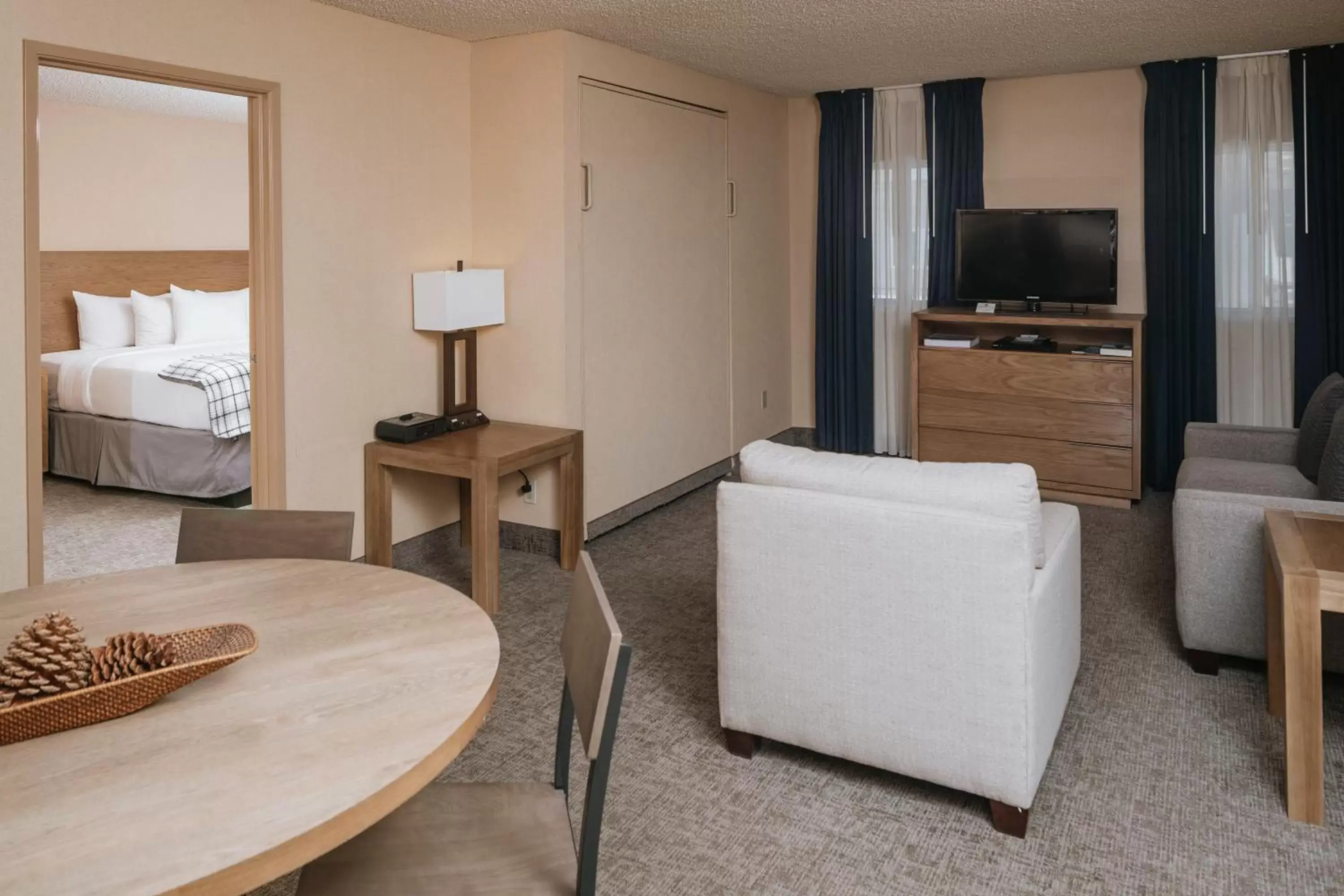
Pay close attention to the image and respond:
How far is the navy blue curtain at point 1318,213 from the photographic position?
5.32m

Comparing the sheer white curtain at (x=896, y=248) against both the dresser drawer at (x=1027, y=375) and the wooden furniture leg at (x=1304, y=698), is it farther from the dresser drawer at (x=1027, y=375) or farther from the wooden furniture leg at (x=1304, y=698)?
the wooden furniture leg at (x=1304, y=698)

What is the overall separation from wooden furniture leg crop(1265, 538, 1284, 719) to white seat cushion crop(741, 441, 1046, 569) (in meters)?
0.74

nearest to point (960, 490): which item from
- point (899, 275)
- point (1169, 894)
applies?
→ point (1169, 894)

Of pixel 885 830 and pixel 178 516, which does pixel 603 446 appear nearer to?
pixel 178 516

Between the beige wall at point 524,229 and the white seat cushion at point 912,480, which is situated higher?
the beige wall at point 524,229

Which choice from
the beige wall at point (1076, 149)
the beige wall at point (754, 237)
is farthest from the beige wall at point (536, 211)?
the beige wall at point (1076, 149)

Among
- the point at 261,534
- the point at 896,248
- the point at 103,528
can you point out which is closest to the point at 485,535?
the point at 261,534

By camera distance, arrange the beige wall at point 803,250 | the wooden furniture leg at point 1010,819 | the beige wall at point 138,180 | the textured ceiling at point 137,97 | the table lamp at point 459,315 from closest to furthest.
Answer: the wooden furniture leg at point 1010,819, the table lamp at point 459,315, the textured ceiling at point 137,97, the beige wall at point 138,180, the beige wall at point 803,250

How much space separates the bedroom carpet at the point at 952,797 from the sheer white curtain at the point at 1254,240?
8.15 ft

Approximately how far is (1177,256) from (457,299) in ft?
12.8

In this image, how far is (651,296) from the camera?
17.6ft

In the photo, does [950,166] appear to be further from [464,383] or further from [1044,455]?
[464,383]

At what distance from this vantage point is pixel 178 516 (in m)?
5.47

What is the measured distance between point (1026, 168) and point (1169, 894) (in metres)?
4.86
